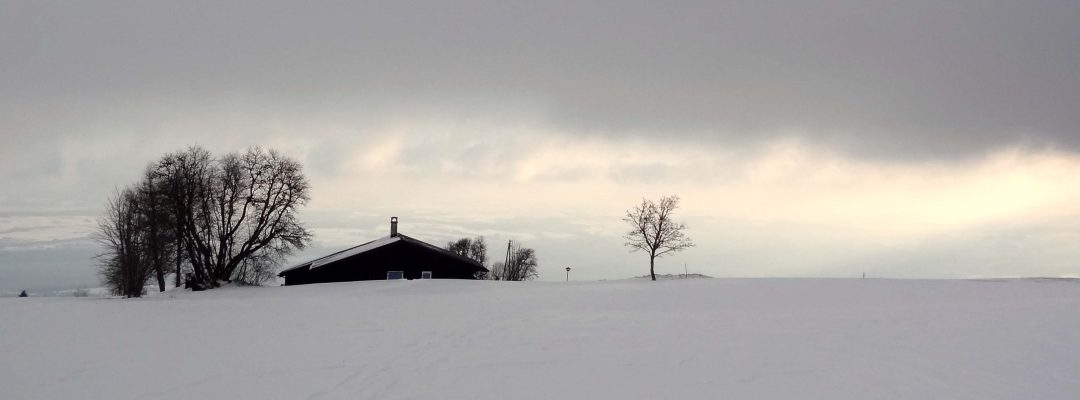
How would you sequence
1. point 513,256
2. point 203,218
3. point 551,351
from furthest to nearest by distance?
point 513,256
point 203,218
point 551,351

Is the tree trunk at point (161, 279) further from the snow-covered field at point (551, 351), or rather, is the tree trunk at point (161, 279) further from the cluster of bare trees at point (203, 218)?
the snow-covered field at point (551, 351)

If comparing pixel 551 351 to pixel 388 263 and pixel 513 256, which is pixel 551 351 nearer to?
pixel 388 263

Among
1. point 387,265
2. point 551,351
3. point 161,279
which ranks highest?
point 387,265

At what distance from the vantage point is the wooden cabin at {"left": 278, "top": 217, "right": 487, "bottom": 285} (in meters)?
50.8

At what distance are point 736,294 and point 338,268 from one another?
1189 inches

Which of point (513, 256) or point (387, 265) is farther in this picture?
point (513, 256)

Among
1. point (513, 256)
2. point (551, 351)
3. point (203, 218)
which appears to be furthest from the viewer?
point (513, 256)

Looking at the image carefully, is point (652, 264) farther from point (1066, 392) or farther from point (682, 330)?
point (1066, 392)

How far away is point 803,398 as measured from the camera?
12.0 metres

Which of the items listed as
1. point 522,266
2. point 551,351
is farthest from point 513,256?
point 551,351

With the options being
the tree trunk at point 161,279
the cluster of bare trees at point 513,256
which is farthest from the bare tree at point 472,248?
the tree trunk at point 161,279

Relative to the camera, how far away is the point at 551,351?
16.3 metres

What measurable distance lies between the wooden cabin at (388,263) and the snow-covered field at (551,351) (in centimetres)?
2384

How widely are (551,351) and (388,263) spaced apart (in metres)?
36.5
